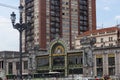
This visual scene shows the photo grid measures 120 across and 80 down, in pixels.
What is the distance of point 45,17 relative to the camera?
120812mm

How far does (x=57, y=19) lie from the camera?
125 meters

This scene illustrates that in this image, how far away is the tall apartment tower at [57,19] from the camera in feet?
393

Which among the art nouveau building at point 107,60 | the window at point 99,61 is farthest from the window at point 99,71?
the window at point 99,61

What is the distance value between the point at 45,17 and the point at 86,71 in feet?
150

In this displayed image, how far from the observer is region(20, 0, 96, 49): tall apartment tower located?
119875 mm

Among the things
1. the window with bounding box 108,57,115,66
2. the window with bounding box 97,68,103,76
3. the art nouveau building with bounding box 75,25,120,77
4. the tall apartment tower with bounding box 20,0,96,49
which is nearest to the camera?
the art nouveau building with bounding box 75,25,120,77

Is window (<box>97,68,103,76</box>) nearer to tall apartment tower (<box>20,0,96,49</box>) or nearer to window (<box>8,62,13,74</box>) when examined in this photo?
window (<box>8,62,13,74</box>)

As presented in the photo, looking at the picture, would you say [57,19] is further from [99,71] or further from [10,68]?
[99,71]

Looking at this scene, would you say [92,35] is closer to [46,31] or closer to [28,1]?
[46,31]

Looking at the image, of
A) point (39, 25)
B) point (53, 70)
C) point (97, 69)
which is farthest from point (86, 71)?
point (39, 25)

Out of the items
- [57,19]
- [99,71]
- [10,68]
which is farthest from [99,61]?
[57,19]

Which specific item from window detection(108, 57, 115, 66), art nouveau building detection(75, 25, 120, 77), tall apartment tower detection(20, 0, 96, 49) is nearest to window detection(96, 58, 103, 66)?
art nouveau building detection(75, 25, 120, 77)

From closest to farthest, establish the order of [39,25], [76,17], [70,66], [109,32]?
[70,66]
[109,32]
[39,25]
[76,17]

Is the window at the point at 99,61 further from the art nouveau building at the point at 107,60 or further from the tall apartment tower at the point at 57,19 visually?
the tall apartment tower at the point at 57,19
